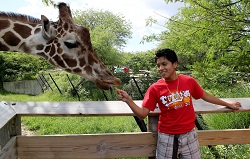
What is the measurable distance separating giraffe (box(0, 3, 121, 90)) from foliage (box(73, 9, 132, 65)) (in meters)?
11.3

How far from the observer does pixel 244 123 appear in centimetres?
446

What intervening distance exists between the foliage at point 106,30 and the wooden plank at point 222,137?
1224 centimetres

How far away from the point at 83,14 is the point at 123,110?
76.1 feet

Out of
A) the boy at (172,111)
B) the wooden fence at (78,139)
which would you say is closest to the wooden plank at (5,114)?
the wooden fence at (78,139)

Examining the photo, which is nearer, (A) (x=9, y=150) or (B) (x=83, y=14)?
(A) (x=9, y=150)

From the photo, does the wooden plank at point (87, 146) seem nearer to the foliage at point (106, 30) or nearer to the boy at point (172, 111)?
the boy at point (172, 111)

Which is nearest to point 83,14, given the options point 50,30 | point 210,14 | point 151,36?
point 151,36

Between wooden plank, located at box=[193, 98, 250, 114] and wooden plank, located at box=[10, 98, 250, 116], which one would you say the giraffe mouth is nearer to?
wooden plank, located at box=[10, 98, 250, 116]

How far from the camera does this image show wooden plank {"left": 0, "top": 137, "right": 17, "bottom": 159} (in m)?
1.56

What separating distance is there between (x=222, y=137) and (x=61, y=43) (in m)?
1.80

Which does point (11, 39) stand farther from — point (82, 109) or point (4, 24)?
point (82, 109)

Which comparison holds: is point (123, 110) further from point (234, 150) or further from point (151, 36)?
point (151, 36)

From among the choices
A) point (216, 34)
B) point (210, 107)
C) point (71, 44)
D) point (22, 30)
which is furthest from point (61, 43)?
point (216, 34)

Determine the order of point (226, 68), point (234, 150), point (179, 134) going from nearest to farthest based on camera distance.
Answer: point (179, 134), point (234, 150), point (226, 68)
